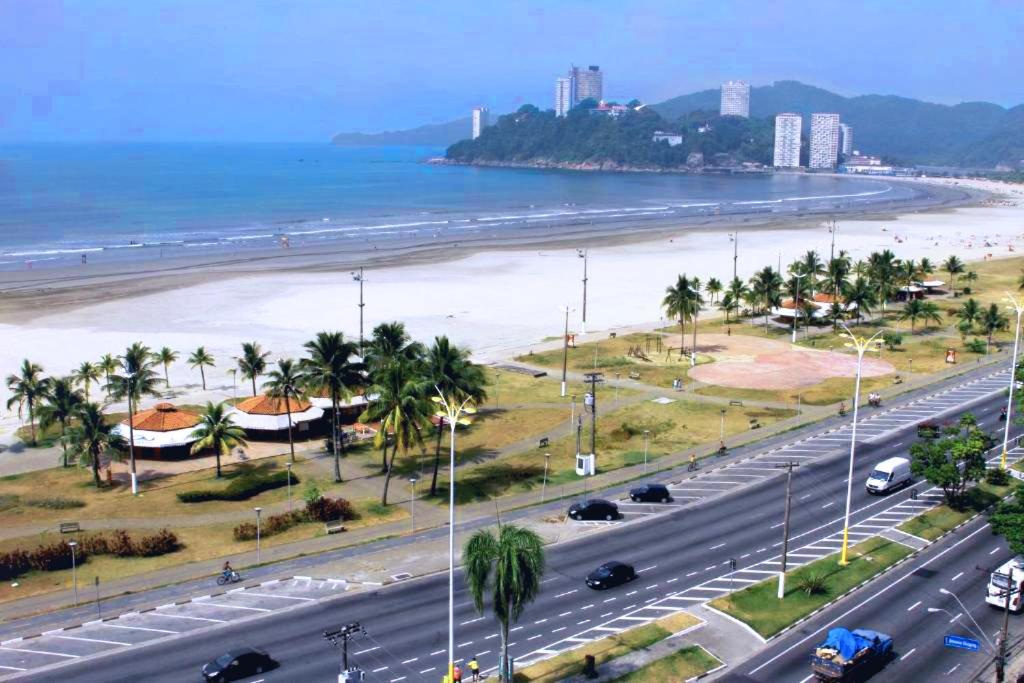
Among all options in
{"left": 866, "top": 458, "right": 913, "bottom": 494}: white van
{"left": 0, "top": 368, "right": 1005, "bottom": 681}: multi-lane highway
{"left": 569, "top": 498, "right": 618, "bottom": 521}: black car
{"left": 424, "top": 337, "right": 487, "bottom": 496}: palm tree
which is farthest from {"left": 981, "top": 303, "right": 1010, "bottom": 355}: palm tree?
{"left": 424, "top": 337, "right": 487, "bottom": 496}: palm tree

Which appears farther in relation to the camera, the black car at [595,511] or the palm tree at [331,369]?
the palm tree at [331,369]

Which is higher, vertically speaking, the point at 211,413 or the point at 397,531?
the point at 211,413

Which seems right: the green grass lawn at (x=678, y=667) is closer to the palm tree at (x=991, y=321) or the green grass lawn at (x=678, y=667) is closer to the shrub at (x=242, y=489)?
the shrub at (x=242, y=489)

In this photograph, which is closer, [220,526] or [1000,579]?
[1000,579]

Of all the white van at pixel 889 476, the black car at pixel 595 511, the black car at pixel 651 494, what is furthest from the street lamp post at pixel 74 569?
the white van at pixel 889 476

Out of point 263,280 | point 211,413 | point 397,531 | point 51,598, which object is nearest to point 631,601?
point 397,531

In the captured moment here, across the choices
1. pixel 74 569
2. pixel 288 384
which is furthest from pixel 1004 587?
pixel 74 569

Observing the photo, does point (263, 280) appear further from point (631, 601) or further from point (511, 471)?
point (631, 601)
